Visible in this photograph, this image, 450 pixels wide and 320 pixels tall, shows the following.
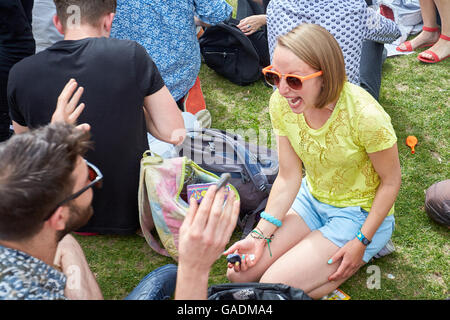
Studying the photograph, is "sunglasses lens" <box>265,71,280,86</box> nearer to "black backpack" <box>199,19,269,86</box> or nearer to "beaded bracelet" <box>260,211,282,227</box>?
"beaded bracelet" <box>260,211,282,227</box>

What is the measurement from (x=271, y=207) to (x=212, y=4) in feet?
6.41

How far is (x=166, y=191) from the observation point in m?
2.86

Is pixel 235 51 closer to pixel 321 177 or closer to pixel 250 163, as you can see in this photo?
pixel 250 163

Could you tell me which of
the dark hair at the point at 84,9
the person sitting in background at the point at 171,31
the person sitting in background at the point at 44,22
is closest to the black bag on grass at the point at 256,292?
the dark hair at the point at 84,9

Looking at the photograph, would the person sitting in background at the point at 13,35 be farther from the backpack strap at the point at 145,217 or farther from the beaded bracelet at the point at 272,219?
the beaded bracelet at the point at 272,219

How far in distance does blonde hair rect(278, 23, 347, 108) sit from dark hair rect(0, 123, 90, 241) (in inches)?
45.1

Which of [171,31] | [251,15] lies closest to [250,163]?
[171,31]

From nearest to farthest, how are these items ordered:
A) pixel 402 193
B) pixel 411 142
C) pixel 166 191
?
pixel 166 191, pixel 402 193, pixel 411 142

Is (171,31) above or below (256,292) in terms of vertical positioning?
above

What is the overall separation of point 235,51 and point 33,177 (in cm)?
327

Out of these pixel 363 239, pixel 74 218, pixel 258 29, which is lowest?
pixel 363 239

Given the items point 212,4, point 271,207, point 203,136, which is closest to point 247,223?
point 271,207

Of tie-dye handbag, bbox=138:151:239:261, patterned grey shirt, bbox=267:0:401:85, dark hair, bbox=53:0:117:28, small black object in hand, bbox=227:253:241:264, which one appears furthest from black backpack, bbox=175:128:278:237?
dark hair, bbox=53:0:117:28

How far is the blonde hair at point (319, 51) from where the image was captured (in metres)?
2.25
